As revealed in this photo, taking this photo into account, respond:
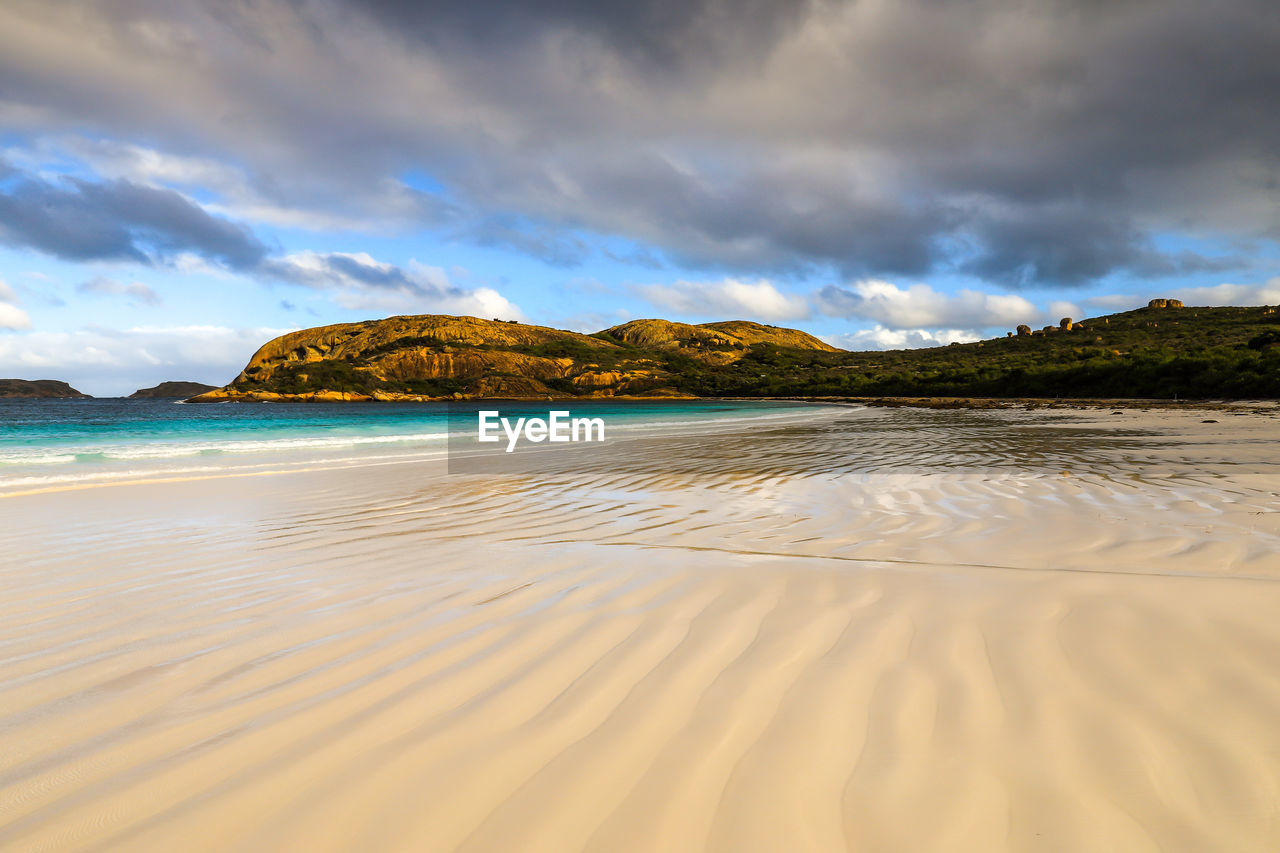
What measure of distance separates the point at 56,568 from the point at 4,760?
3.61 metres

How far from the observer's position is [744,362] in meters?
142

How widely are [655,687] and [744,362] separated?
467 feet

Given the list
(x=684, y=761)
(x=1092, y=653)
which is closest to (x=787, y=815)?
(x=684, y=761)

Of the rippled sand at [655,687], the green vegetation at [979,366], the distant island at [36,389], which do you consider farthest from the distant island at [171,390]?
the rippled sand at [655,687]

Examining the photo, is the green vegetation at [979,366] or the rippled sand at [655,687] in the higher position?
the green vegetation at [979,366]

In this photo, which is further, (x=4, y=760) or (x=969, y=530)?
(x=969, y=530)

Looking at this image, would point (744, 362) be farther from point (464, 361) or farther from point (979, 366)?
point (979, 366)

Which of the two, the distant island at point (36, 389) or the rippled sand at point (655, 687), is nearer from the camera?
the rippled sand at point (655, 687)

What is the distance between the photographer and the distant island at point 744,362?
42.0m

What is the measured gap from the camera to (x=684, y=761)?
1977mm

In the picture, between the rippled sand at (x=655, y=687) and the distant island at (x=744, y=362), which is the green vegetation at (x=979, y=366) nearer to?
the distant island at (x=744, y=362)

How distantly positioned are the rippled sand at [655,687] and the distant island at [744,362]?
37876 millimetres

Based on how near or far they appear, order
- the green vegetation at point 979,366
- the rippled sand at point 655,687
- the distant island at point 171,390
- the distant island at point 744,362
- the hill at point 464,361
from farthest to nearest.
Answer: the distant island at point 171,390 < the hill at point 464,361 < the distant island at point 744,362 < the green vegetation at point 979,366 < the rippled sand at point 655,687

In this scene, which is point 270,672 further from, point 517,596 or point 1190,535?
point 1190,535
